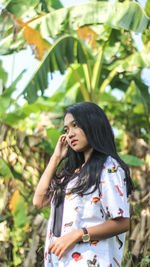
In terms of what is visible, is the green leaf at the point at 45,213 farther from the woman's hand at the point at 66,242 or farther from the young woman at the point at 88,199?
the woman's hand at the point at 66,242

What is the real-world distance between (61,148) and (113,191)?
45 centimetres

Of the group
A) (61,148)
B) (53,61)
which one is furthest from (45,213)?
(61,148)

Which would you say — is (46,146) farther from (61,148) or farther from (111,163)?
(111,163)

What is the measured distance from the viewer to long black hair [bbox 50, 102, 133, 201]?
4.93ft

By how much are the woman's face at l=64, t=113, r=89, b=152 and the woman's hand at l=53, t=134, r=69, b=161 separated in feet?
0.41

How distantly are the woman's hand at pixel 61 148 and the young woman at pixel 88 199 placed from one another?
38 mm

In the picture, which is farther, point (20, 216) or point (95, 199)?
point (20, 216)

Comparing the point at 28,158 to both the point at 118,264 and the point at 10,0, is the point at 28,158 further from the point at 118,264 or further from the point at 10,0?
the point at 118,264

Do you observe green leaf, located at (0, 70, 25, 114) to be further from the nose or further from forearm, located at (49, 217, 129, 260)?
forearm, located at (49, 217, 129, 260)

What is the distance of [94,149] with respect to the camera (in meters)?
1.61

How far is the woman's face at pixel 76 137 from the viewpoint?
Result: 63.5 inches

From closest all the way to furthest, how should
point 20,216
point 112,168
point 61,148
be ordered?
point 112,168 → point 61,148 → point 20,216

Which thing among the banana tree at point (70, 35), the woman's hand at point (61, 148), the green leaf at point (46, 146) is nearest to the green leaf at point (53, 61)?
the banana tree at point (70, 35)

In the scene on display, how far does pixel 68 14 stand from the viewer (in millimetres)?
4082
